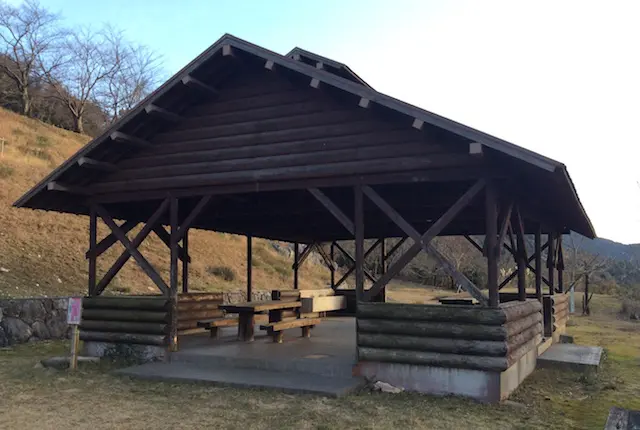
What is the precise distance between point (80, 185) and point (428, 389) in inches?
272

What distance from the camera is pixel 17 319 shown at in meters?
11.5

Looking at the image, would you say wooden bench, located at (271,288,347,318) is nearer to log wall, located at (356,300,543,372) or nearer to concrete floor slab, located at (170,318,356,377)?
concrete floor slab, located at (170,318,356,377)

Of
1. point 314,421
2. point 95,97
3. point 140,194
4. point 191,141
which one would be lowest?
point 314,421

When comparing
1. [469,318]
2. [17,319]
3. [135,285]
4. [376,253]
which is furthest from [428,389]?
[376,253]

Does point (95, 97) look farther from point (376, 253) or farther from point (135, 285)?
point (135, 285)

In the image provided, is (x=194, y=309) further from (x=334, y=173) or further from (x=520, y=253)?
(x=520, y=253)

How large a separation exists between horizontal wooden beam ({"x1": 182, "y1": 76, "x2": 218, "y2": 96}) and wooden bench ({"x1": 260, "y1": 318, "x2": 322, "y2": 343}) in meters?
4.14

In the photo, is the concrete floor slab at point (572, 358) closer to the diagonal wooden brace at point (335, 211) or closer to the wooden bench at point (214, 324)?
the diagonal wooden brace at point (335, 211)

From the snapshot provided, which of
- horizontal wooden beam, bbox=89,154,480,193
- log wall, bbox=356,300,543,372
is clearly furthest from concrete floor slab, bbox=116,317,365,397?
horizontal wooden beam, bbox=89,154,480,193

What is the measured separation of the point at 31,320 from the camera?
11.9 m

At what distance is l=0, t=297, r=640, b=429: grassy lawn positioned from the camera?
19.2 ft

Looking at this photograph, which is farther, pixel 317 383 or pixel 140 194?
pixel 140 194

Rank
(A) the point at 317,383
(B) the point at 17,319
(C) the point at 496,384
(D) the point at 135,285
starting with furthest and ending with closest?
(D) the point at 135,285
(B) the point at 17,319
(A) the point at 317,383
(C) the point at 496,384

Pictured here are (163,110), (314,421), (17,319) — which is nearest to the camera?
(314,421)
